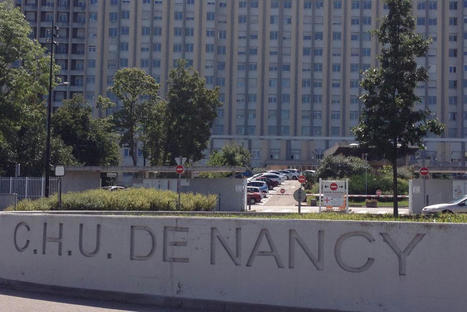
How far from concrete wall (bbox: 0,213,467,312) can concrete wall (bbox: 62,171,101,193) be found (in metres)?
26.2

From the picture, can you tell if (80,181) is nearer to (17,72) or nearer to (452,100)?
(17,72)

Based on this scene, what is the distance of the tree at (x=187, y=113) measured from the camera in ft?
152

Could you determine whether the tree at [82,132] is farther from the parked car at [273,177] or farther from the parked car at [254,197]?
the parked car at [273,177]

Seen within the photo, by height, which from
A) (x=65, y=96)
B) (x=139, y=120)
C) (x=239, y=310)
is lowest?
(x=239, y=310)

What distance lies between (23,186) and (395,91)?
23.8 meters

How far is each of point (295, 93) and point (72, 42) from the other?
36.8 meters

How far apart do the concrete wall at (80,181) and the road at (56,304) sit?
2680 centimetres

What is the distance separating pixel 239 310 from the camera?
377 inches

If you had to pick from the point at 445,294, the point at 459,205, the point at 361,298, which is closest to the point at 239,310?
the point at 361,298

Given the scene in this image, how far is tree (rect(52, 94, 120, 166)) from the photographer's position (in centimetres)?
5497

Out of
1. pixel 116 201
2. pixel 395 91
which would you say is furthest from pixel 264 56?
pixel 395 91

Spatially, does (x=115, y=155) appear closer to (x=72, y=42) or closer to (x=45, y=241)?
(x=72, y=42)

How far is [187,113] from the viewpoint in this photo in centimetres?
4638

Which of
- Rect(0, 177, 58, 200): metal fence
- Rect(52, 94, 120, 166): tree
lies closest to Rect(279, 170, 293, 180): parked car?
Rect(52, 94, 120, 166): tree
